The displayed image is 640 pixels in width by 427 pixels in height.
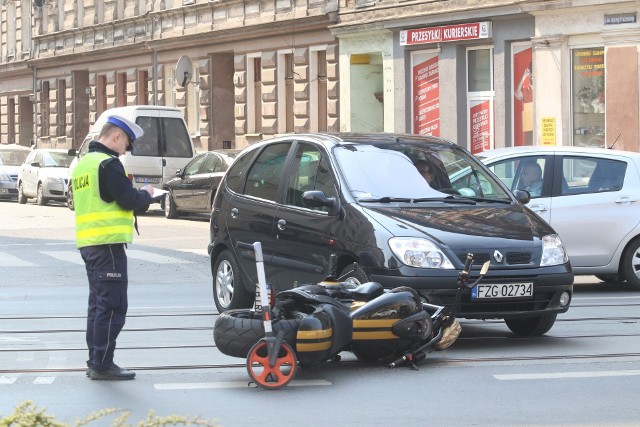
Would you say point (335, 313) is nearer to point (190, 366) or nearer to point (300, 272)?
point (190, 366)

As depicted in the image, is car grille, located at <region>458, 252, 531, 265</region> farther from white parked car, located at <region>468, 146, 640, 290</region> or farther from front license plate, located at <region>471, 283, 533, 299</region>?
white parked car, located at <region>468, 146, 640, 290</region>

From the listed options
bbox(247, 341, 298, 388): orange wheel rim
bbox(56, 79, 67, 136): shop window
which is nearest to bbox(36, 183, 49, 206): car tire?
bbox(56, 79, 67, 136): shop window

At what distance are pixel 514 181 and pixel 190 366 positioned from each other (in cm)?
633

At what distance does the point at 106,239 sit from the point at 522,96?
2388 cm

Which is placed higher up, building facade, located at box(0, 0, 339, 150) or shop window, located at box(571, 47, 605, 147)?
building facade, located at box(0, 0, 339, 150)

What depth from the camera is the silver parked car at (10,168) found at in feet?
142

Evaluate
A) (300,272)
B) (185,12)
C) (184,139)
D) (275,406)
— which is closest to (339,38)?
(184,139)

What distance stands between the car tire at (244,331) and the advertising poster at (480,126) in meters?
24.5

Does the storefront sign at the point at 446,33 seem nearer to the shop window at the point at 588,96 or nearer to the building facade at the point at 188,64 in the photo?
the shop window at the point at 588,96

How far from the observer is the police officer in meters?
9.38

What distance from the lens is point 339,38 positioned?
123 ft

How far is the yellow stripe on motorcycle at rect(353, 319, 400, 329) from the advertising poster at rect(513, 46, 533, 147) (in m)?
22.8

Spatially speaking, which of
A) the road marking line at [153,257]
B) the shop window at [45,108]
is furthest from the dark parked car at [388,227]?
the shop window at [45,108]

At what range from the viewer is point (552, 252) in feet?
36.2
